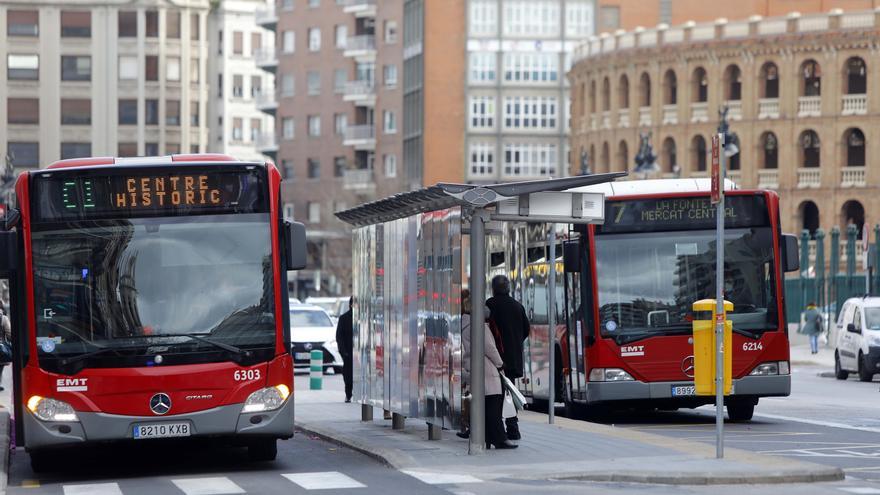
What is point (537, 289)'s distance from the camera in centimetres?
2681

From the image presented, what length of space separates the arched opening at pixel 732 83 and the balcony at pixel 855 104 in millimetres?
5889

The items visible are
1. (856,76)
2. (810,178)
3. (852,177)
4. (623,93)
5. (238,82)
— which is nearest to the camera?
(852,177)

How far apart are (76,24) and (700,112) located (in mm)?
45154

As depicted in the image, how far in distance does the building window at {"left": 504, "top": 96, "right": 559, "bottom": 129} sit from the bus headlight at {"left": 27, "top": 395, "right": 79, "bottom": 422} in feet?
344

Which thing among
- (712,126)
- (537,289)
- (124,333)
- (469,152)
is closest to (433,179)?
(469,152)

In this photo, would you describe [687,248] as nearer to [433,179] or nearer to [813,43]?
[813,43]

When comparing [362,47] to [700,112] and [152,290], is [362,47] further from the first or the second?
[152,290]

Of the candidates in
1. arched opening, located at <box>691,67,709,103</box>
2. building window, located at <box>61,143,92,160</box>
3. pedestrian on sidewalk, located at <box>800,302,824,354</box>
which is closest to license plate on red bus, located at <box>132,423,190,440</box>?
pedestrian on sidewalk, located at <box>800,302,824,354</box>

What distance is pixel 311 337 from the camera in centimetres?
4319

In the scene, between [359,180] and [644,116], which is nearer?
[644,116]

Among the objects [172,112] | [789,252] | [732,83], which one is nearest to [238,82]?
[172,112]

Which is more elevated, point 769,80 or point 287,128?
point 769,80

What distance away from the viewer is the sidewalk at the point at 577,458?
53.2 feet

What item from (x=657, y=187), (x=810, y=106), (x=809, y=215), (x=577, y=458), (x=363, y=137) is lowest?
(x=577, y=458)
